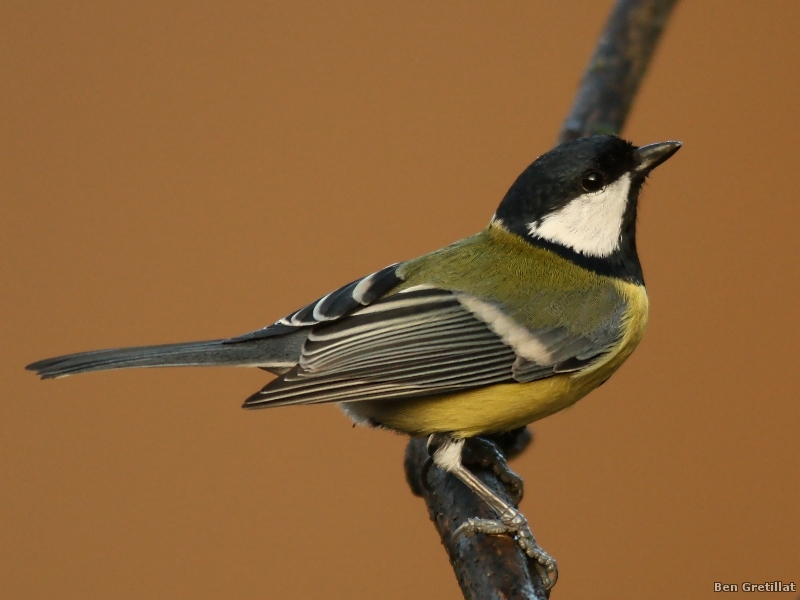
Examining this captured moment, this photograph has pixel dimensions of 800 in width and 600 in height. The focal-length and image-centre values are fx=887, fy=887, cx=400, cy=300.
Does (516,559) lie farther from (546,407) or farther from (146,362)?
(146,362)

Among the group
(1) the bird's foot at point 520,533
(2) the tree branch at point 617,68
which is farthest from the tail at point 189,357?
(2) the tree branch at point 617,68

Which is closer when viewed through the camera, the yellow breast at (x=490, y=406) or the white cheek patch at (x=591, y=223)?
the yellow breast at (x=490, y=406)

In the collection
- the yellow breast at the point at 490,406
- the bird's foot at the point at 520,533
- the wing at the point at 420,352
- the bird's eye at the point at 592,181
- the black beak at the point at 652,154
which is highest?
the black beak at the point at 652,154

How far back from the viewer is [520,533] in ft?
4.97

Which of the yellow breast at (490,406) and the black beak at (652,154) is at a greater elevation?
the black beak at (652,154)

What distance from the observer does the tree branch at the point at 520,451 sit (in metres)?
1.31

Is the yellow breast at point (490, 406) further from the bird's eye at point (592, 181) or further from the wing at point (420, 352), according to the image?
the bird's eye at point (592, 181)

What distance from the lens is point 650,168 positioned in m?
1.76

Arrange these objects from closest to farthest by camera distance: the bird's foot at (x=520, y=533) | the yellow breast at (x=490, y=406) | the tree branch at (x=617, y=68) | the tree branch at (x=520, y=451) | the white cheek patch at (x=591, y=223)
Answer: the tree branch at (x=520, y=451)
the bird's foot at (x=520, y=533)
the yellow breast at (x=490, y=406)
the white cheek patch at (x=591, y=223)
the tree branch at (x=617, y=68)

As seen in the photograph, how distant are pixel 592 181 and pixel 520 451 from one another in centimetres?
63

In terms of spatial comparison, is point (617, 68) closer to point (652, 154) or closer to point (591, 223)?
point (652, 154)

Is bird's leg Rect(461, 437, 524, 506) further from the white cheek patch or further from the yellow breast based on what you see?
the white cheek patch

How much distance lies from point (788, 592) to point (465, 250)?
122cm

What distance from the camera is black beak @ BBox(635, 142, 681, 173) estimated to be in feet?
5.75
